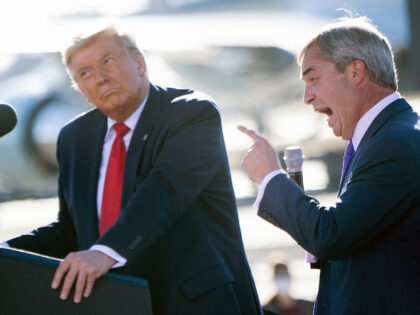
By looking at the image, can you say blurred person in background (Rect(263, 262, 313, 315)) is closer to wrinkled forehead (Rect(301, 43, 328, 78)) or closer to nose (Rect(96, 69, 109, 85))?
nose (Rect(96, 69, 109, 85))

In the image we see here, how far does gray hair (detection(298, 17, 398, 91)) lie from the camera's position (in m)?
1.52

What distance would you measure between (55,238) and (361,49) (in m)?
0.96

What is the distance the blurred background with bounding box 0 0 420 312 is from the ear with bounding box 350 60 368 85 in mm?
5417

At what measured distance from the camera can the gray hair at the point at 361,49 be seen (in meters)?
1.52

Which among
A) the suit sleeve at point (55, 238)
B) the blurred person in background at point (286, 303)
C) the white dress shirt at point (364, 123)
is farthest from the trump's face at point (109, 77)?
the blurred person in background at point (286, 303)

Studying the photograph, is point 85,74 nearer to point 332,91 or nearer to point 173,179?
point 173,179

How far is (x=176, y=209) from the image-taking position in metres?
1.52

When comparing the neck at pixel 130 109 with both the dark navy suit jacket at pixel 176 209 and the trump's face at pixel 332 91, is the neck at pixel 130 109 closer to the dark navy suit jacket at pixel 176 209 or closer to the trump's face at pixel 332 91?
the dark navy suit jacket at pixel 176 209

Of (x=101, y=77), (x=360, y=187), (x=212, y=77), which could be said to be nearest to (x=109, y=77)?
(x=101, y=77)

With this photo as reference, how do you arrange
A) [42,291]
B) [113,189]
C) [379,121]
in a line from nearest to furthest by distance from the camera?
[42,291] → [379,121] → [113,189]

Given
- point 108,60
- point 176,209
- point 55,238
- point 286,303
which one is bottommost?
point 286,303

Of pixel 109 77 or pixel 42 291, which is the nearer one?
pixel 42 291

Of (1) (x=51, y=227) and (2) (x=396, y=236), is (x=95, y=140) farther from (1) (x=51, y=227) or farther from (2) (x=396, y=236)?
(2) (x=396, y=236)

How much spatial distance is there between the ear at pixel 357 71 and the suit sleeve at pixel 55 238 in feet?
2.98
